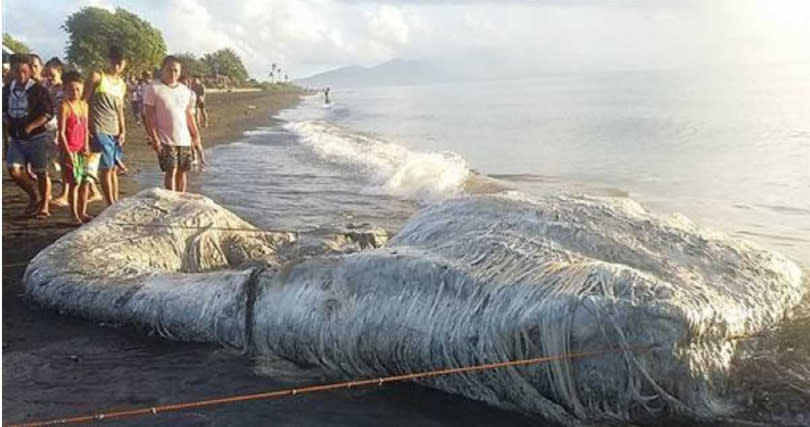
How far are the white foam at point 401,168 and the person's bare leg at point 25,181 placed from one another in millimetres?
5338

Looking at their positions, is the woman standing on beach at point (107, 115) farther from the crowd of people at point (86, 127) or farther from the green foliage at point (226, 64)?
the green foliage at point (226, 64)

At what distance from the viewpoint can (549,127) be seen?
1463 inches

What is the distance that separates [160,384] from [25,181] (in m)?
6.71

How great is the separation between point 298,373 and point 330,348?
26 cm

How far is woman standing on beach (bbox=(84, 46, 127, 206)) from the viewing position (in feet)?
33.7

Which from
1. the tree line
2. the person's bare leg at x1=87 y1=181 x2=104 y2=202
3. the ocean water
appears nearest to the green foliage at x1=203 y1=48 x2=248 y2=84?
the tree line

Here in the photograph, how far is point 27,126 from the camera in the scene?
10406 mm

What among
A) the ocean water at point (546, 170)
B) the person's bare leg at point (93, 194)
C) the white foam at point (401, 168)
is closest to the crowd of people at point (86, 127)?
the person's bare leg at point (93, 194)

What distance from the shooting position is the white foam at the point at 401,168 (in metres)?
14.0

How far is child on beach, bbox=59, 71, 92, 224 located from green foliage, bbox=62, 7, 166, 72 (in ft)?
229

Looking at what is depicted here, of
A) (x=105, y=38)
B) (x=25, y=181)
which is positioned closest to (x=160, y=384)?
(x=25, y=181)

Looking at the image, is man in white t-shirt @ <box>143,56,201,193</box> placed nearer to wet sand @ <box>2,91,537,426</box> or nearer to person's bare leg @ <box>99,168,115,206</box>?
person's bare leg @ <box>99,168,115,206</box>

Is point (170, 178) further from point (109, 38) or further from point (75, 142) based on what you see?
point (109, 38)

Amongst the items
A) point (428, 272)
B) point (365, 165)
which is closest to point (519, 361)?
point (428, 272)
